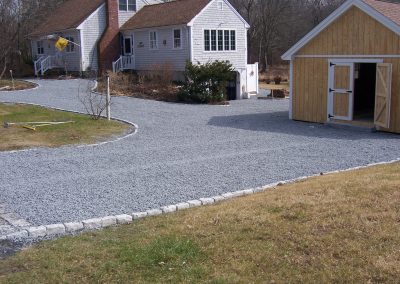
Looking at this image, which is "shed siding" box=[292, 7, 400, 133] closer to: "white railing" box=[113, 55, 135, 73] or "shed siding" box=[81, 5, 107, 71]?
"white railing" box=[113, 55, 135, 73]

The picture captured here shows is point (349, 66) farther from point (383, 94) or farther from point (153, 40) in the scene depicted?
point (153, 40)

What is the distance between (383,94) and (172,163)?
7.65 meters

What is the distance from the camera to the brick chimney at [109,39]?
3497 cm

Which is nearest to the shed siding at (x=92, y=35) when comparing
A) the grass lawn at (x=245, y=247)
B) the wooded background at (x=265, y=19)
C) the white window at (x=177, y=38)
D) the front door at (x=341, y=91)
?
the white window at (x=177, y=38)

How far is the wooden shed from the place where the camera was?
591 inches

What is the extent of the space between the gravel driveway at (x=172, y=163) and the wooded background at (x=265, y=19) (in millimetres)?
32207

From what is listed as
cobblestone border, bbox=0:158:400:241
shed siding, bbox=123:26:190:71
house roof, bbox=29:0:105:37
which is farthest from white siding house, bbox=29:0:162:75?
cobblestone border, bbox=0:158:400:241

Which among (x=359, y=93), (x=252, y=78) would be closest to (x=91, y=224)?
(x=359, y=93)

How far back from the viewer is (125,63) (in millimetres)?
34969

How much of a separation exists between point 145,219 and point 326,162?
5.44 m

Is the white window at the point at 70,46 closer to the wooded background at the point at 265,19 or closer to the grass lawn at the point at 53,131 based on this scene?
the wooded background at the point at 265,19

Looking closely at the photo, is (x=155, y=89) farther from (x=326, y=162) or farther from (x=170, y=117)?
(x=326, y=162)

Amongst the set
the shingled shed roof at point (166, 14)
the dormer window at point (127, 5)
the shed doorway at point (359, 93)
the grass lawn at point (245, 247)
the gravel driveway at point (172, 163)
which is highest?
the dormer window at point (127, 5)

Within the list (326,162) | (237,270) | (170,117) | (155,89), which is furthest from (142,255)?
(155,89)
